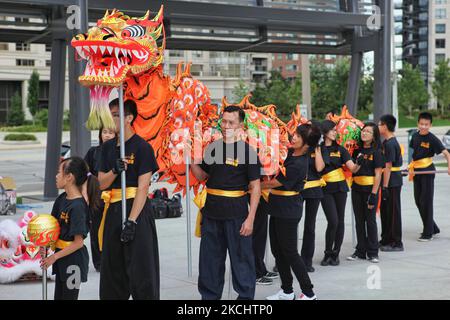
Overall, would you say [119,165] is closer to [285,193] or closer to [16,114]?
[285,193]

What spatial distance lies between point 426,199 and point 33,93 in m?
51.2

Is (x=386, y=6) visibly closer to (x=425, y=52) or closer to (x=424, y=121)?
(x=424, y=121)

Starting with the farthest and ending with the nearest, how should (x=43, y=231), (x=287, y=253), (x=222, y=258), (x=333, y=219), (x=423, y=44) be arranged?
(x=423, y=44) < (x=333, y=219) < (x=287, y=253) < (x=222, y=258) < (x=43, y=231)

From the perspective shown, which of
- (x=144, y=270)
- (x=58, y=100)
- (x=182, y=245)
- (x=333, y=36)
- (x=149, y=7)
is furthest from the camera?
(x=333, y=36)

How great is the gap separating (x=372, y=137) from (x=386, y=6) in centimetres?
645

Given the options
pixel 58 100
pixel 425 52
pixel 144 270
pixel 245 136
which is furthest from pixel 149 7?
pixel 425 52

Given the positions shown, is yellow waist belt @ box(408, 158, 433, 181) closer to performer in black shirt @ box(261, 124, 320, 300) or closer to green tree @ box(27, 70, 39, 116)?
performer in black shirt @ box(261, 124, 320, 300)

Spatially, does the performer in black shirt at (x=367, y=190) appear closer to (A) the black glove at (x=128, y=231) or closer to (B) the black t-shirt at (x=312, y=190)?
(B) the black t-shirt at (x=312, y=190)

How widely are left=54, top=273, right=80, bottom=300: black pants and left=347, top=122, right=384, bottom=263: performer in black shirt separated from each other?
4.17 meters

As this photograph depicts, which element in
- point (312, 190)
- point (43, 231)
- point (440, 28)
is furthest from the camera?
point (440, 28)

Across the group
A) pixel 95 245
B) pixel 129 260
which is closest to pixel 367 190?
pixel 95 245

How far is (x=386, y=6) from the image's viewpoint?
1383 centimetres

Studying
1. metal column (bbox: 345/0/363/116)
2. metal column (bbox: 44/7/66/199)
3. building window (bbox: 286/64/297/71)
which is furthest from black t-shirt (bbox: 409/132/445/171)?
building window (bbox: 286/64/297/71)

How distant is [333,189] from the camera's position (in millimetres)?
8109
